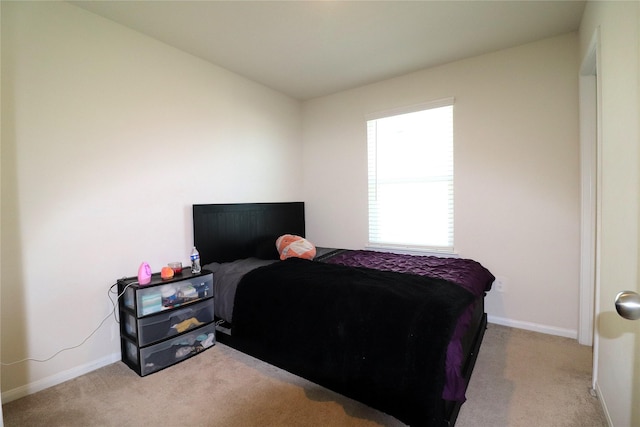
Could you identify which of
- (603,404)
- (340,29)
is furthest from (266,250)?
(603,404)

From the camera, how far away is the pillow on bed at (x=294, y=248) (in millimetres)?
2955

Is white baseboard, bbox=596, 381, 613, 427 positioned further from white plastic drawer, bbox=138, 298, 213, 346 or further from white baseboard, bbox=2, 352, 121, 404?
white baseboard, bbox=2, 352, 121, 404

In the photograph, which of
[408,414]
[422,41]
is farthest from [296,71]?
[408,414]

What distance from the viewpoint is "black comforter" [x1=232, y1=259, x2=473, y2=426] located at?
1506 mm

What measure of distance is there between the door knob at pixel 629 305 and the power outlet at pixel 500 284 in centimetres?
242

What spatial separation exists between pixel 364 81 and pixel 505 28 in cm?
145

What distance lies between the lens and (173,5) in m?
2.11

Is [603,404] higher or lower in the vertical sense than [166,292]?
lower

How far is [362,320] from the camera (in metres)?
1.75

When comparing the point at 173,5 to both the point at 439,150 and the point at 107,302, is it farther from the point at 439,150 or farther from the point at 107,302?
the point at 439,150

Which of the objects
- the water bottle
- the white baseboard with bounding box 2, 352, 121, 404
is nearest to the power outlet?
the water bottle

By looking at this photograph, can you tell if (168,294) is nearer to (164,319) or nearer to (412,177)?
(164,319)

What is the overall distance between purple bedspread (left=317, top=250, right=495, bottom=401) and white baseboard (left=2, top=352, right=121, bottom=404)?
6.37 feet

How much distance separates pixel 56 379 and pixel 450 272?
2.97 m
